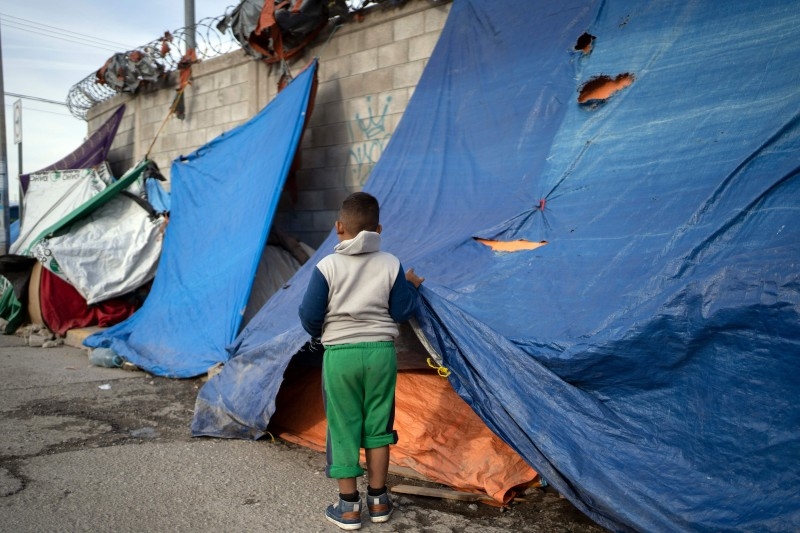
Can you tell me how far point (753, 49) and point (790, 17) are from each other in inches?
7.8

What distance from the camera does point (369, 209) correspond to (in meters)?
2.85

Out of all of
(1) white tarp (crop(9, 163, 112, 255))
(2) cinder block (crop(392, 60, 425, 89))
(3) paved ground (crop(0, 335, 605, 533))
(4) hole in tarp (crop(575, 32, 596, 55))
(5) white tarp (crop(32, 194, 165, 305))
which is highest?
(2) cinder block (crop(392, 60, 425, 89))

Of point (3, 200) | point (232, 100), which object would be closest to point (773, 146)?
point (232, 100)

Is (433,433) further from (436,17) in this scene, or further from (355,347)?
(436,17)

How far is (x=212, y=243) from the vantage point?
6.33m

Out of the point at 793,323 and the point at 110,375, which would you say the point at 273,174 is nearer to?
the point at 110,375

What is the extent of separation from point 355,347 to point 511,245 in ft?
3.90

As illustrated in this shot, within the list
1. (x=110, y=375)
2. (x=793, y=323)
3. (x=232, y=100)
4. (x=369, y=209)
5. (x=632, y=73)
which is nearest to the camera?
(x=793, y=323)

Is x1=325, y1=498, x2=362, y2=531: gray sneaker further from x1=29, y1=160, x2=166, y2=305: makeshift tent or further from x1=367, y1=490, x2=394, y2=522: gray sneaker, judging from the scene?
x1=29, y1=160, x2=166, y2=305: makeshift tent

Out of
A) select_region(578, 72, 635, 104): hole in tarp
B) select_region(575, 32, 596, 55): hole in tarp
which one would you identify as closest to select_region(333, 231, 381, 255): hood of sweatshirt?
select_region(578, 72, 635, 104): hole in tarp

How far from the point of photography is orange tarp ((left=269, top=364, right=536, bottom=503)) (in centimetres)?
326

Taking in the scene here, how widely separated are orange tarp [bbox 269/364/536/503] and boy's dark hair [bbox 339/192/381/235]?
4.28 ft

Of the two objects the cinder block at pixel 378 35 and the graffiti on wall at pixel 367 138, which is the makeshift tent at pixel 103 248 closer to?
the graffiti on wall at pixel 367 138

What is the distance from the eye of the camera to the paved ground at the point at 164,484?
9.45 ft
